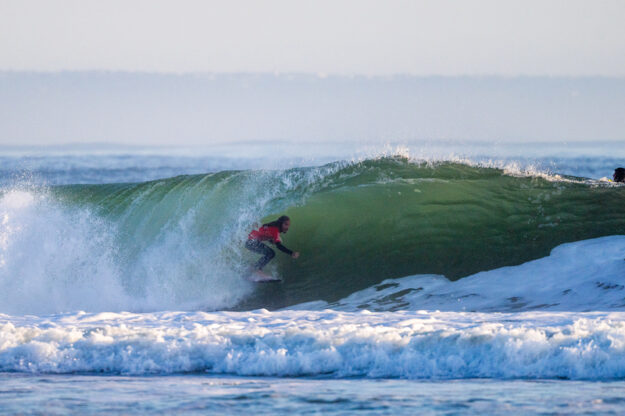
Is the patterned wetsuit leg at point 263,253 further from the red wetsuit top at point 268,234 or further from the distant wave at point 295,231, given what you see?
the distant wave at point 295,231

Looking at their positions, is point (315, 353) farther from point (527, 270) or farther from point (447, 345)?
point (527, 270)

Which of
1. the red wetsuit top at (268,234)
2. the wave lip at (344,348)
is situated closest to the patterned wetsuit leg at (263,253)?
the red wetsuit top at (268,234)

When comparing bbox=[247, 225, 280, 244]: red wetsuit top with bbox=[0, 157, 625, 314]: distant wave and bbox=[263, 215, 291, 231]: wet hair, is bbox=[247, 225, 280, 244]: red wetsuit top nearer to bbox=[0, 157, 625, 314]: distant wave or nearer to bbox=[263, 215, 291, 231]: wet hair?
bbox=[263, 215, 291, 231]: wet hair

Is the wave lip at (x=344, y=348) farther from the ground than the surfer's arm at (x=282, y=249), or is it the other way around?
the surfer's arm at (x=282, y=249)

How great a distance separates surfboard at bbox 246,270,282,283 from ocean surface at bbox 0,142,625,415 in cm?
16

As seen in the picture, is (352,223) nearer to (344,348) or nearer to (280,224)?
(280,224)

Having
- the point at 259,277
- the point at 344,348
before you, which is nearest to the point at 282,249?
the point at 259,277

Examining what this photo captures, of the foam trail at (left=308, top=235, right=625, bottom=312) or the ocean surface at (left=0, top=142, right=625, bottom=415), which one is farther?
the foam trail at (left=308, top=235, right=625, bottom=312)

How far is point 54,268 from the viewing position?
13.6 m

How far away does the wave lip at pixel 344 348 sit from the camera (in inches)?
→ 288

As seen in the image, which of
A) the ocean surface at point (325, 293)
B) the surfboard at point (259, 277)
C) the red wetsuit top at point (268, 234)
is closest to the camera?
the ocean surface at point (325, 293)

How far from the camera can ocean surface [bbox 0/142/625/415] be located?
676 centimetres

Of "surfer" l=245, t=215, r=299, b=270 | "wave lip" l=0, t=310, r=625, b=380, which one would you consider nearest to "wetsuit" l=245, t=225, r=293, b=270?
"surfer" l=245, t=215, r=299, b=270

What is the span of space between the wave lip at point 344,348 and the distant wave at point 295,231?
3.83m
